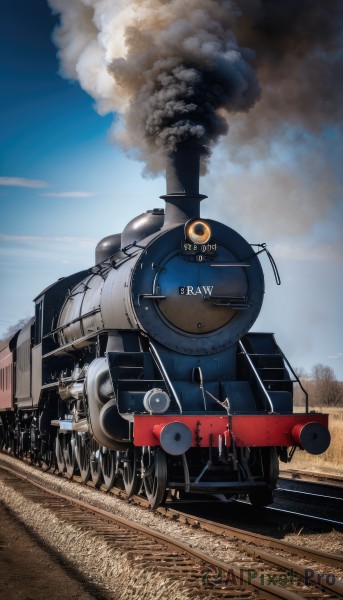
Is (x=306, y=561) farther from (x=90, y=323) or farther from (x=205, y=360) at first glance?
(x=90, y=323)

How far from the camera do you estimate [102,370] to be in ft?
34.9

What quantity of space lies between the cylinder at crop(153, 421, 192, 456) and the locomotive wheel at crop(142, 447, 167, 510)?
1.68 feet

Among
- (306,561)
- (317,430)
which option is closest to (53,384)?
(317,430)

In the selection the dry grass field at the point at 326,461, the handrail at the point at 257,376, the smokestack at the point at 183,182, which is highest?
the smokestack at the point at 183,182

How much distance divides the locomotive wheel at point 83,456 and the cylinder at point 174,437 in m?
4.48

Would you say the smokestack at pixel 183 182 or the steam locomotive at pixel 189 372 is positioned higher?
the smokestack at pixel 183 182

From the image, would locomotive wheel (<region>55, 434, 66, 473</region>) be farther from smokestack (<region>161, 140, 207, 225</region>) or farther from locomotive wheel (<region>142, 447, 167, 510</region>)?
smokestack (<region>161, 140, 207, 225</region>)

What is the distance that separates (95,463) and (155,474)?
11.8ft

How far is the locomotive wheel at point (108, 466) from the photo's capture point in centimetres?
1200

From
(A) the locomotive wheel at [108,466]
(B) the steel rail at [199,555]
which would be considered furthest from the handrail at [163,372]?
(A) the locomotive wheel at [108,466]

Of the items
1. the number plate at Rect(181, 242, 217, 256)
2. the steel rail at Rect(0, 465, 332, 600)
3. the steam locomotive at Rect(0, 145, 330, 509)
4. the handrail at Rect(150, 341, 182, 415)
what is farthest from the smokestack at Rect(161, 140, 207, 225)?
the steel rail at Rect(0, 465, 332, 600)

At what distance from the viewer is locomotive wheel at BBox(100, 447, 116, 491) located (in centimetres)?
1200

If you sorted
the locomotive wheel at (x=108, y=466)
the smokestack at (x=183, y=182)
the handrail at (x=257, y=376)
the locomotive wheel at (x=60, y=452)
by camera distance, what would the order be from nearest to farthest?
1. the handrail at (x=257, y=376)
2. the smokestack at (x=183, y=182)
3. the locomotive wheel at (x=108, y=466)
4. the locomotive wheel at (x=60, y=452)

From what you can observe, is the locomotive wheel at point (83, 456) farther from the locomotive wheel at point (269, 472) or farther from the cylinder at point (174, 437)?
the cylinder at point (174, 437)
